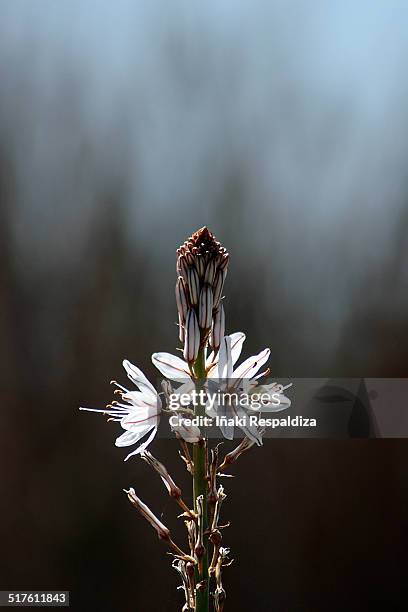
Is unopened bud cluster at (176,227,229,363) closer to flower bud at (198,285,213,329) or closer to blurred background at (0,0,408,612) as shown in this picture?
flower bud at (198,285,213,329)

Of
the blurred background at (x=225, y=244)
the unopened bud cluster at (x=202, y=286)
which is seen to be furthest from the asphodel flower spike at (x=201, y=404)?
the blurred background at (x=225, y=244)

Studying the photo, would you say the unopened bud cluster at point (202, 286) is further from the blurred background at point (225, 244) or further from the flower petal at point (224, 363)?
the blurred background at point (225, 244)

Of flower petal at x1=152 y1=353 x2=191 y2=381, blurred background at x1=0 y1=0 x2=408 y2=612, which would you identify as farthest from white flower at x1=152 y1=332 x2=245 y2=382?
blurred background at x1=0 y1=0 x2=408 y2=612

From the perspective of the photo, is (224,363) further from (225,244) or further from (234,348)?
(225,244)

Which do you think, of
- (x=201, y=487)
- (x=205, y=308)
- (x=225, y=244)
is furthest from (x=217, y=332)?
(x=225, y=244)

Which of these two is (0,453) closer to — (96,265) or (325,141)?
(96,265)
